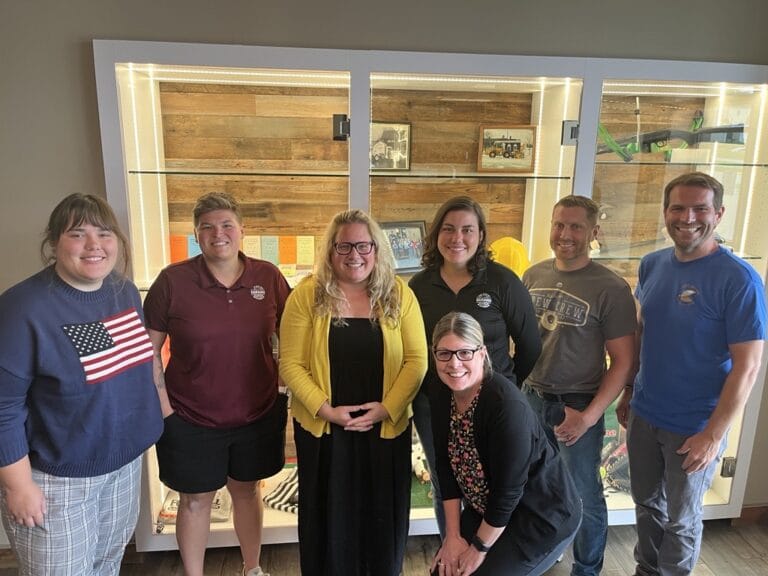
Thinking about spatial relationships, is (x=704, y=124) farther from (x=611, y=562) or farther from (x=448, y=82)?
(x=611, y=562)

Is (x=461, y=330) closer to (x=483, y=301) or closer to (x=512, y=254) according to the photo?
(x=483, y=301)

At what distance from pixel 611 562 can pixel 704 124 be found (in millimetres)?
1915

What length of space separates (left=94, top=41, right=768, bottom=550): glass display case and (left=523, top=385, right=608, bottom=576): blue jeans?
477 mm

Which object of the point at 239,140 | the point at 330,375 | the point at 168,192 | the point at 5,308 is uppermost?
the point at 239,140

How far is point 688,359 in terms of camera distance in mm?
1684

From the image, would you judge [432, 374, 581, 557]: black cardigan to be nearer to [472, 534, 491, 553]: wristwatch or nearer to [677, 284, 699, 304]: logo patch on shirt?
[472, 534, 491, 553]: wristwatch

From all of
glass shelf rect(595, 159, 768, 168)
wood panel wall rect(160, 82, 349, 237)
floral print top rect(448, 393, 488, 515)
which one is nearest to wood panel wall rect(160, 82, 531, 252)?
wood panel wall rect(160, 82, 349, 237)

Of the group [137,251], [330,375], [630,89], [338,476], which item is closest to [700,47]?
[630,89]

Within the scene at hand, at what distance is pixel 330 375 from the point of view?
1652 mm

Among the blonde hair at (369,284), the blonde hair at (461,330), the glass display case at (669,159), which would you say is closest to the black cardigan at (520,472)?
the blonde hair at (461,330)

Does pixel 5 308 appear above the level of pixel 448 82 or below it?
below

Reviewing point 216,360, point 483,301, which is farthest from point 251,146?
point 483,301

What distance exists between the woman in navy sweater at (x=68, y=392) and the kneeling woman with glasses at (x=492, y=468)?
2.89 ft

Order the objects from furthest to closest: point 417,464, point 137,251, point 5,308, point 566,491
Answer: point 417,464 < point 137,251 < point 566,491 < point 5,308
